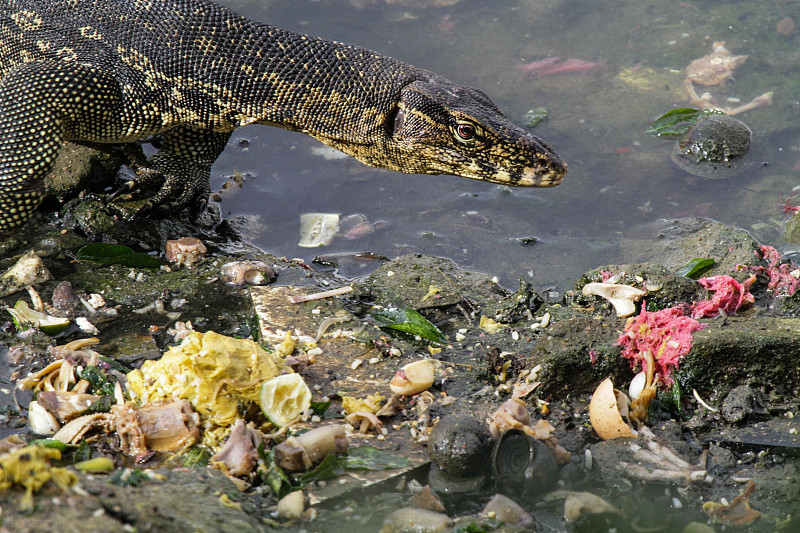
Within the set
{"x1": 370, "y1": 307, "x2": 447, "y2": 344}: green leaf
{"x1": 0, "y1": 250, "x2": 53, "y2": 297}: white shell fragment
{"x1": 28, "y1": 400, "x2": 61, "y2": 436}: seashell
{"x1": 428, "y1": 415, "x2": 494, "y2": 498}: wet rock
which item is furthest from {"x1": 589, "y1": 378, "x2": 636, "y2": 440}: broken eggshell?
{"x1": 0, "y1": 250, "x2": 53, "y2": 297}: white shell fragment

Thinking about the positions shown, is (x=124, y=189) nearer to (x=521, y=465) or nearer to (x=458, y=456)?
(x=458, y=456)

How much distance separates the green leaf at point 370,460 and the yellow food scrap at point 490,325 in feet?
4.53

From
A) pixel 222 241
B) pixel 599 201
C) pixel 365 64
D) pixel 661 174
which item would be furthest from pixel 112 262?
pixel 661 174

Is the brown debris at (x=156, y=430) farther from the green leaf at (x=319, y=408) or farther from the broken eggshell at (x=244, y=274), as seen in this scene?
the broken eggshell at (x=244, y=274)

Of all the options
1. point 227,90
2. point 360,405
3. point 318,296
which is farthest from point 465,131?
point 360,405

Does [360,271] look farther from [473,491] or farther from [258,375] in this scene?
[473,491]

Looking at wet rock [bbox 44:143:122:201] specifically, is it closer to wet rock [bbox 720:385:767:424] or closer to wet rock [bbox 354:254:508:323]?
wet rock [bbox 354:254:508:323]

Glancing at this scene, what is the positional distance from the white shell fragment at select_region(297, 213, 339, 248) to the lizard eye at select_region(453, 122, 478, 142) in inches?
65.5

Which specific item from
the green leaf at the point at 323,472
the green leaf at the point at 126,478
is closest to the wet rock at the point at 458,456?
the green leaf at the point at 323,472

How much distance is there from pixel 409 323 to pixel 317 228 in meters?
2.27

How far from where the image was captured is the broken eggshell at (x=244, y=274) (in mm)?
5438

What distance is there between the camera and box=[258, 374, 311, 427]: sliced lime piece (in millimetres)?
3719

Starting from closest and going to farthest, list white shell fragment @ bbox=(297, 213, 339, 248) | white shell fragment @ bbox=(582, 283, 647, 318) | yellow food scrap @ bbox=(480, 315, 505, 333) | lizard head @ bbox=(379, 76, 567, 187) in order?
white shell fragment @ bbox=(582, 283, 647, 318) → yellow food scrap @ bbox=(480, 315, 505, 333) → lizard head @ bbox=(379, 76, 567, 187) → white shell fragment @ bbox=(297, 213, 339, 248)

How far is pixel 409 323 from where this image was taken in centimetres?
469
